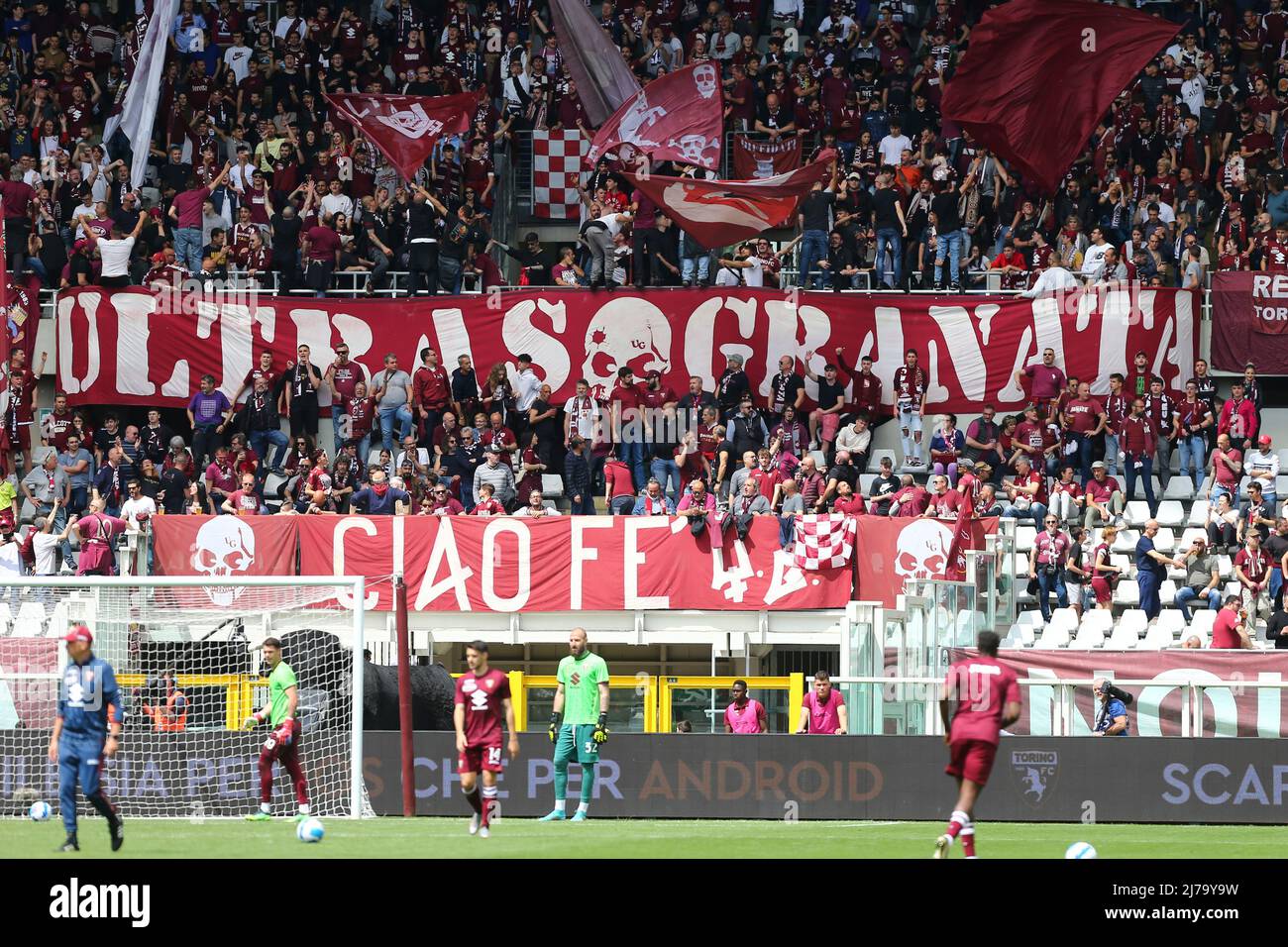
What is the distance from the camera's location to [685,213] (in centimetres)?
2938

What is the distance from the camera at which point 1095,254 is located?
100 ft

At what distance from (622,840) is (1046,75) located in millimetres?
18056

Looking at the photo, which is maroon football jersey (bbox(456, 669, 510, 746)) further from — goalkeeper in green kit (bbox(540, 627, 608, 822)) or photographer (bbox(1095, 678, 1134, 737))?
photographer (bbox(1095, 678, 1134, 737))

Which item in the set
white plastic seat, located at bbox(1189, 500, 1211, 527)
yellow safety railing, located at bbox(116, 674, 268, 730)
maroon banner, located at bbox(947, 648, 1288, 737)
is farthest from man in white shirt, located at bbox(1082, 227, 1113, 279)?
yellow safety railing, located at bbox(116, 674, 268, 730)

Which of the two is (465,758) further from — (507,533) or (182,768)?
(507,533)

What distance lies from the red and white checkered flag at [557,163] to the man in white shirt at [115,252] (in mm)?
6434

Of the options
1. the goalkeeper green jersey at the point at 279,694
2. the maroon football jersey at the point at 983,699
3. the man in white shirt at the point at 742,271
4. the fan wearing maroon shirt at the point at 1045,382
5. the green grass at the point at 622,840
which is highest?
the man in white shirt at the point at 742,271

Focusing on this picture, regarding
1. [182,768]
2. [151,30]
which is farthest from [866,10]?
[182,768]

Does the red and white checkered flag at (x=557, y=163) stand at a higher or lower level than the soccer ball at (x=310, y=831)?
higher

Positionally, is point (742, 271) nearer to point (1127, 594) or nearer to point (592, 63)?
point (592, 63)

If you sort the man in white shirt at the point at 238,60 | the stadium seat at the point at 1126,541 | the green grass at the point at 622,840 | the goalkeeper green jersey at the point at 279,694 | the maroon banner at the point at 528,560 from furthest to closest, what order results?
the man in white shirt at the point at 238,60 → the stadium seat at the point at 1126,541 → the maroon banner at the point at 528,560 → the goalkeeper green jersey at the point at 279,694 → the green grass at the point at 622,840

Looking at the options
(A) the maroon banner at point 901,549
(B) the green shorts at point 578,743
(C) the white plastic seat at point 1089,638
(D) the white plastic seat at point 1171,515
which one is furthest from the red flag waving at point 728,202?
(B) the green shorts at point 578,743

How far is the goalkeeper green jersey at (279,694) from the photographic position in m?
19.8

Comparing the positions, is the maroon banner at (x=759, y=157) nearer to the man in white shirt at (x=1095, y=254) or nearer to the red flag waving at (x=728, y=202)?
the red flag waving at (x=728, y=202)
